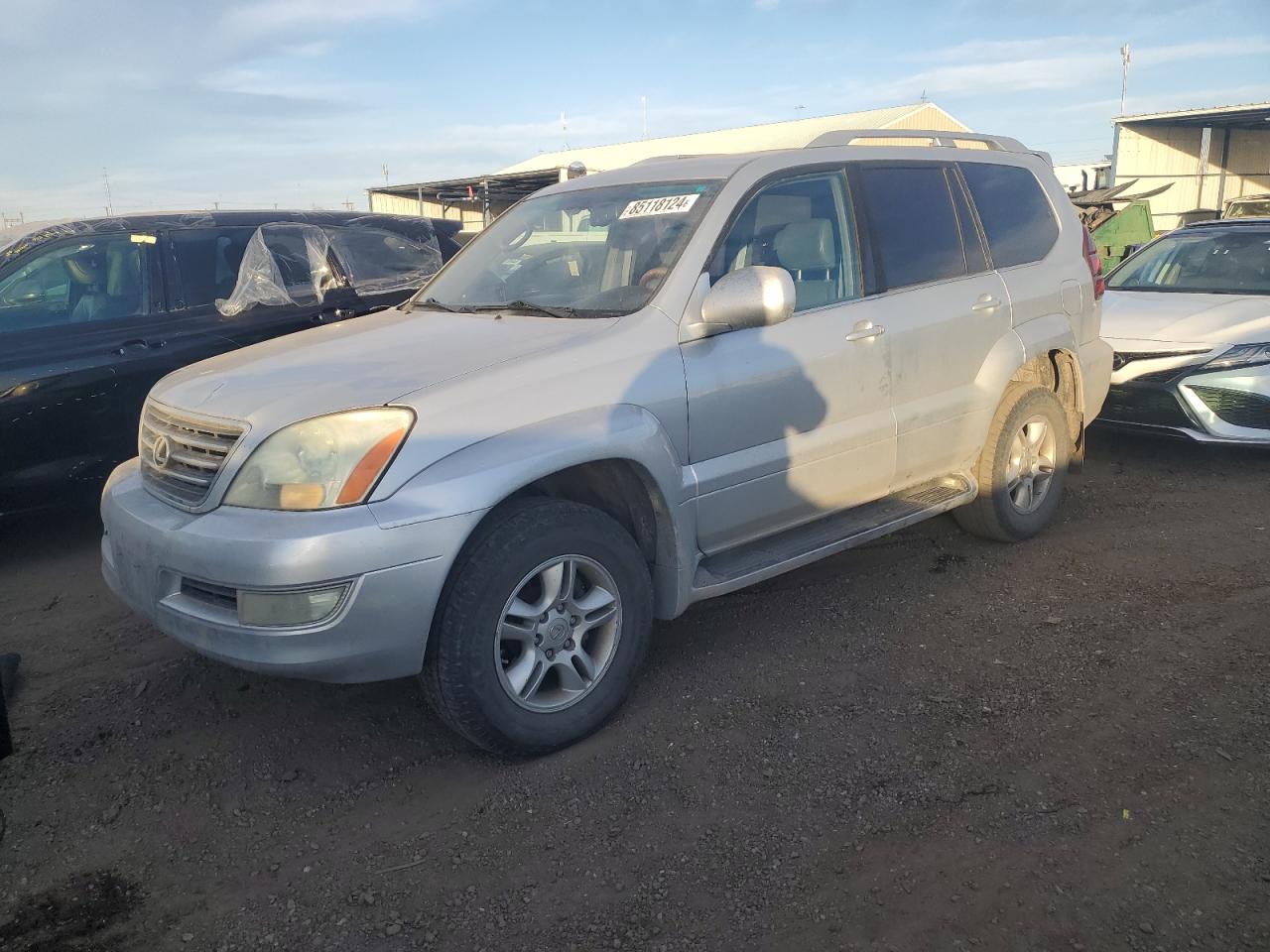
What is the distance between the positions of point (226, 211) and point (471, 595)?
432 centimetres

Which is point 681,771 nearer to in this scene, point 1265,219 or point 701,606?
point 701,606

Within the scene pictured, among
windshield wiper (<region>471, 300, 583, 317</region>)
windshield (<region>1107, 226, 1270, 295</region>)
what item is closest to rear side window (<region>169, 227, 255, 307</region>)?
windshield wiper (<region>471, 300, 583, 317</region>)

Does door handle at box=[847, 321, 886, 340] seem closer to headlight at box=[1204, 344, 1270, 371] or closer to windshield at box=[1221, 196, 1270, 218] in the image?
headlight at box=[1204, 344, 1270, 371]

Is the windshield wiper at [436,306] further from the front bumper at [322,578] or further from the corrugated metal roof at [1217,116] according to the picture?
the corrugated metal roof at [1217,116]

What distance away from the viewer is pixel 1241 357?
609 centimetres

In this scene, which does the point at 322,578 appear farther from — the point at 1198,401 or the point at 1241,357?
the point at 1241,357

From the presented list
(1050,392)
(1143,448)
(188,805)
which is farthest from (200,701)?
(1143,448)

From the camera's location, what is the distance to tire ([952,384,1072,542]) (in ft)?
15.1

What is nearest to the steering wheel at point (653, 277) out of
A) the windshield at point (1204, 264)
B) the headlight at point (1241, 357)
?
the headlight at point (1241, 357)

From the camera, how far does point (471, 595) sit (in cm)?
279

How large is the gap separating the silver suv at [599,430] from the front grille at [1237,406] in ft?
6.30

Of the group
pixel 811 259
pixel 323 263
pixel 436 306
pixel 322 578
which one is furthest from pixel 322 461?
pixel 323 263

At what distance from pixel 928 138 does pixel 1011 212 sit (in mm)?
563

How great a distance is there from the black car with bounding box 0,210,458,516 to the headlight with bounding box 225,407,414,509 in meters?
2.84
